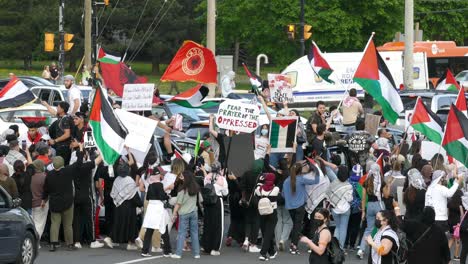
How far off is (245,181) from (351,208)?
1747 mm

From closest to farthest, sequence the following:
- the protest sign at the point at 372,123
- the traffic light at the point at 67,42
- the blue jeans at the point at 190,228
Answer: the blue jeans at the point at 190,228 → the protest sign at the point at 372,123 → the traffic light at the point at 67,42

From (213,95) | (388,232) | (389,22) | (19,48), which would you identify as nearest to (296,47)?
(389,22)

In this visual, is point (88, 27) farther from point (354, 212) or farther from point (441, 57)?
point (354, 212)

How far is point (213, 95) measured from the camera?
122 ft

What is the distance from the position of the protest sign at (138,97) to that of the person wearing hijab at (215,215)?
120 inches

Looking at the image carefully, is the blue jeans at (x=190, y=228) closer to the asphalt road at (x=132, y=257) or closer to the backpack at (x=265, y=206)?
the asphalt road at (x=132, y=257)

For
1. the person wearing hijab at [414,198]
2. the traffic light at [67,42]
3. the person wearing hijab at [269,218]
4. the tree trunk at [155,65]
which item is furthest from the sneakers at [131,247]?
the tree trunk at [155,65]

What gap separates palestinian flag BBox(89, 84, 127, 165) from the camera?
57.8ft

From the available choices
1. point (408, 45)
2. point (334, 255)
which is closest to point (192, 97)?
point (334, 255)

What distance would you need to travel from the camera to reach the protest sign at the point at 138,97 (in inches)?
815

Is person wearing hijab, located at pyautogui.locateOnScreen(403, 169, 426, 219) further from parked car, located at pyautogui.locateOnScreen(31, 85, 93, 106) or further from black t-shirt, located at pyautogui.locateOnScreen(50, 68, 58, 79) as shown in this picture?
black t-shirt, located at pyautogui.locateOnScreen(50, 68, 58, 79)

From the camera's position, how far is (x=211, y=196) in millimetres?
17859

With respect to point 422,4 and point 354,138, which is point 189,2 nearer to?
point 422,4

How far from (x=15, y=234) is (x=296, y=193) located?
4.81 meters
